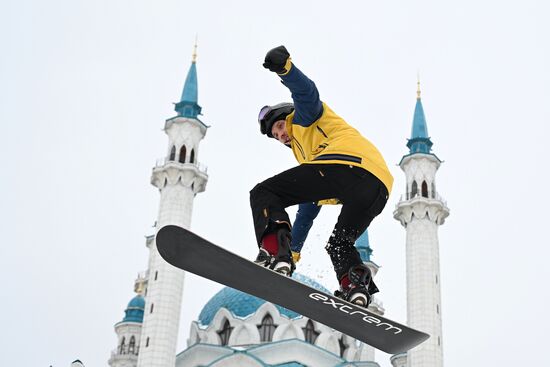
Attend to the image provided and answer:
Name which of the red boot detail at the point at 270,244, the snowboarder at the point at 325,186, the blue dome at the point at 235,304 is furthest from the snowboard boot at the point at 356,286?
the blue dome at the point at 235,304

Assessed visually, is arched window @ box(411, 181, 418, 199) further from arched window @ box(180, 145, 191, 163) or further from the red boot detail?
the red boot detail

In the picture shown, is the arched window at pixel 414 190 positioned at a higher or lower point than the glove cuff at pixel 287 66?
higher

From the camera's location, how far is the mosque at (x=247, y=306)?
28.1 meters

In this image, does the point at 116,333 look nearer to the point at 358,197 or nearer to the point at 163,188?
the point at 163,188

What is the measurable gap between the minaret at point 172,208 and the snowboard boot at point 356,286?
72.5 feet

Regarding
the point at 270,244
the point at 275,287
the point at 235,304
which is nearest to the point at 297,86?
the point at 270,244

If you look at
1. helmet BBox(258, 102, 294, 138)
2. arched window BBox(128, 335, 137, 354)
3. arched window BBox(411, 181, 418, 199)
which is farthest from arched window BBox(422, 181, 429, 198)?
helmet BBox(258, 102, 294, 138)

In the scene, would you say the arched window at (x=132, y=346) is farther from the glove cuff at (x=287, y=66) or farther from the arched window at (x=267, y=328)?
the glove cuff at (x=287, y=66)

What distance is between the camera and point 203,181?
3091 centimetres

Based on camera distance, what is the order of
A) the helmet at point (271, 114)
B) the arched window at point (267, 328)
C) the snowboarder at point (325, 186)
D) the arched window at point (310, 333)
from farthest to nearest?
the arched window at point (310, 333)
the arched window at point (267, 328)
the helmet at point (271, 114)
the snowboarder at point (325, 186)

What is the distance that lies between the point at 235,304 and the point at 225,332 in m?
1.22

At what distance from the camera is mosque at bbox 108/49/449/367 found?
92.2ft

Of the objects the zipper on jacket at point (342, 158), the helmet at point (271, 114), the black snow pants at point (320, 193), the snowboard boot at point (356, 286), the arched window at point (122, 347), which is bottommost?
the snowboard boot at point (356, 286)

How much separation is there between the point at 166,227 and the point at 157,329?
23639 mm
